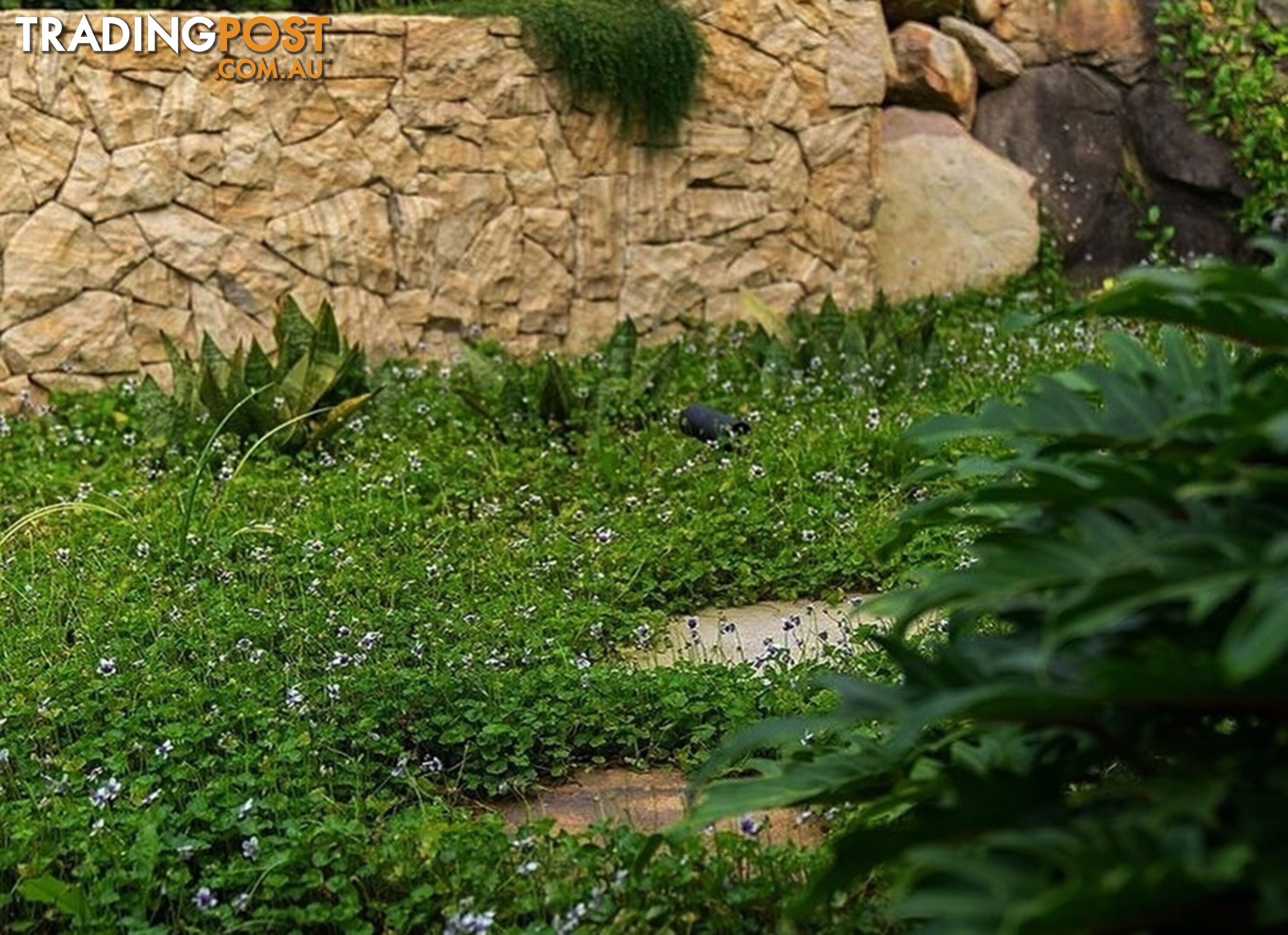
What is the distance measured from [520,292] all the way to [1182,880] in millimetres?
7485

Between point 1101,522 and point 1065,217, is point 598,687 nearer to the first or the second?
point 1101,522

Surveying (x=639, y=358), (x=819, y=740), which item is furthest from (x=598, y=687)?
(x=639, y=358)

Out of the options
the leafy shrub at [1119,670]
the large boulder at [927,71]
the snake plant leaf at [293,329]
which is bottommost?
the snake plant leaf at [293,329]

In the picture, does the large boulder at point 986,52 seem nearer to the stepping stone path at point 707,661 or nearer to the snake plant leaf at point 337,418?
the snake plant leaf at point 337,418

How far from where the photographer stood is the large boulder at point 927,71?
10883 mm

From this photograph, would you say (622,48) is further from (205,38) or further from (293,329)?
(293,329)

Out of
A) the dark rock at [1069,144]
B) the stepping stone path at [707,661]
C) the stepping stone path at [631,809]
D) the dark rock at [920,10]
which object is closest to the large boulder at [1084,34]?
the dark rock at [1069,144]

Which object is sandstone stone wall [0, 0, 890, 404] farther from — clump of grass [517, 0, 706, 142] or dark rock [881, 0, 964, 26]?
dark rock [881, 0, 964, 26]

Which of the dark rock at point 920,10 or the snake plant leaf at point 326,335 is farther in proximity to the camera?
the dark rock at point 920,10

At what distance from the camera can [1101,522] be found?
2.31 meters

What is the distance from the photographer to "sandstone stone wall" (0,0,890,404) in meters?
8.34

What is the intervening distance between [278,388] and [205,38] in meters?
1.81

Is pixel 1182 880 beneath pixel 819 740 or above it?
above

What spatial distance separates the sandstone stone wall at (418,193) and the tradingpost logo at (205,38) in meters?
0.05
